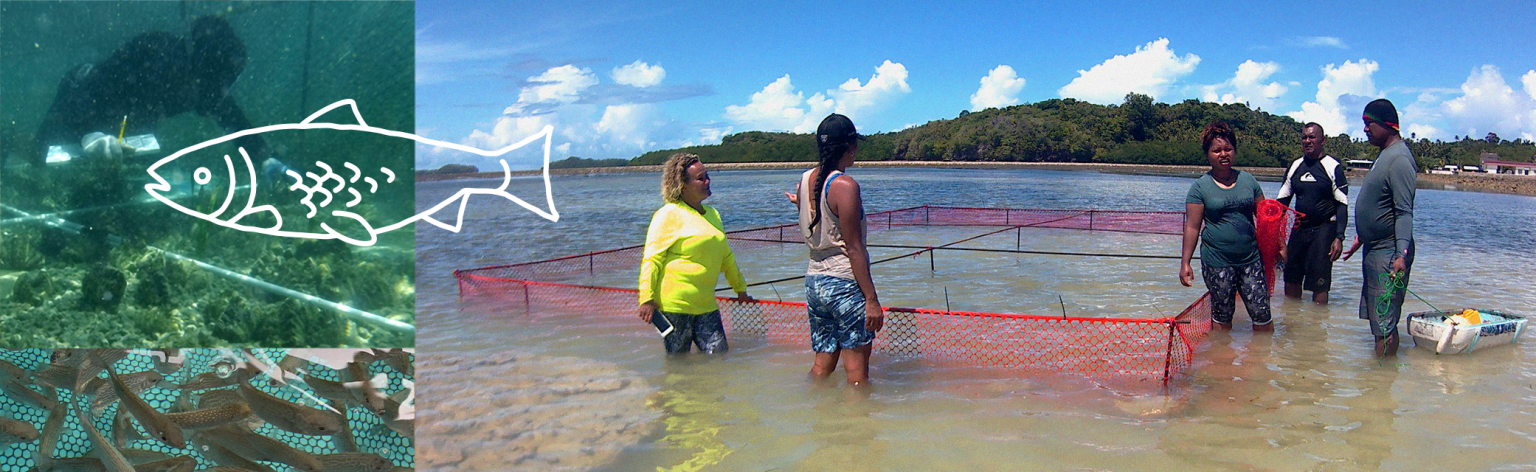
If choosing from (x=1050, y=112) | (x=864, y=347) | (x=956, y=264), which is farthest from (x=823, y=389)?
(x=1050, y=112)

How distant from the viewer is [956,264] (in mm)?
10922

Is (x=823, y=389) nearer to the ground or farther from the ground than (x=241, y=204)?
nearer to the ground

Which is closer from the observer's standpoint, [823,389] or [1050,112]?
[823,389]

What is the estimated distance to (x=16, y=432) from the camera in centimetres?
226

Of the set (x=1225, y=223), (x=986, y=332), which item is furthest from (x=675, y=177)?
(x=1225, y=223)

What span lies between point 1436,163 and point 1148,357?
113579mm

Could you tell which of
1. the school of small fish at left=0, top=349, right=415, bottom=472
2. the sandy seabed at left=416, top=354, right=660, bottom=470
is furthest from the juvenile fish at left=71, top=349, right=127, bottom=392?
the sandy seabed at left=416, top=354, right=660, bottom=470

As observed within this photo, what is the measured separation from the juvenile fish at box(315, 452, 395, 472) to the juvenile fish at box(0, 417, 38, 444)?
87cm

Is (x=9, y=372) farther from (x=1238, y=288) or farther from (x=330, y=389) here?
(x=1238, y=288)

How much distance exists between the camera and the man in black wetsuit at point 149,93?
2227 millimetres

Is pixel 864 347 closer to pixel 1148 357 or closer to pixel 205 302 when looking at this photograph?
pixel 1148 357

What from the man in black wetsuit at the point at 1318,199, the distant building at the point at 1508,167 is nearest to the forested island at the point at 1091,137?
the distant building at the point at 1508,167

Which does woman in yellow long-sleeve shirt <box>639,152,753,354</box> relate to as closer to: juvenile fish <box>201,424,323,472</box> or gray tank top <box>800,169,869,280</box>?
gray tank top <box>800,169,869,280</box>

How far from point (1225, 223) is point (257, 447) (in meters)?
5.26
